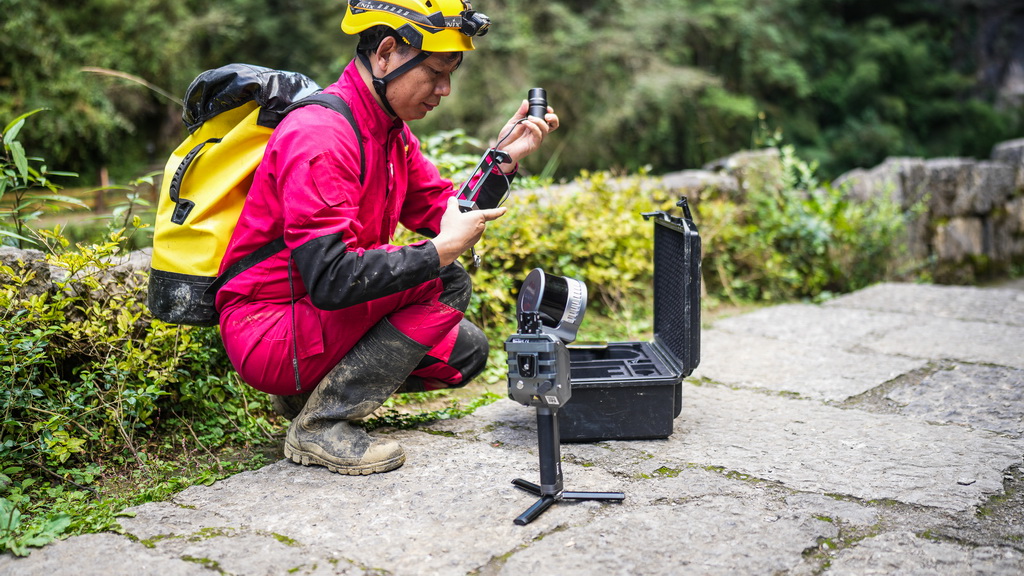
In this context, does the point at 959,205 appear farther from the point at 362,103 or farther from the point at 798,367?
the point at 362,103

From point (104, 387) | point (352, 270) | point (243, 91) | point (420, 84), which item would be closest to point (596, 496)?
point (352, 270)

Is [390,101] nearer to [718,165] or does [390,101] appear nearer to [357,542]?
[357,542]

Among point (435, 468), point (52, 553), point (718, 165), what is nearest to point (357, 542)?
point (435, 468)

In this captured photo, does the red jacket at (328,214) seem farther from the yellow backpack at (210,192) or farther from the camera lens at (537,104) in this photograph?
the camera lens at (537,104)

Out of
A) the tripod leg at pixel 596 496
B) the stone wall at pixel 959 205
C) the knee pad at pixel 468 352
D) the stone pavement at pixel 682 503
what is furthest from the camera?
the stone wall at pixel 959 205

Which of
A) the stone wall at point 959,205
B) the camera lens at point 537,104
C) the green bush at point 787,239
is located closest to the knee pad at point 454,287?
the camera lens at point 537,104

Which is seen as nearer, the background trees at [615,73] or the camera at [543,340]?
the camera at [543,340]

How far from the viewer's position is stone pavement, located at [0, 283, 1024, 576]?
1.87 metres

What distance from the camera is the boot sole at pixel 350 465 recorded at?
238cm

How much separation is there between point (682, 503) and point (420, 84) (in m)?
1.36

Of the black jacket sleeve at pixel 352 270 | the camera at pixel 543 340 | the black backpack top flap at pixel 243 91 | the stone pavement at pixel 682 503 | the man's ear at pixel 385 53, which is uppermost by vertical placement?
the man's ear at pixel 385 53

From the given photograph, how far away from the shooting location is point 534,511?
6.75ft

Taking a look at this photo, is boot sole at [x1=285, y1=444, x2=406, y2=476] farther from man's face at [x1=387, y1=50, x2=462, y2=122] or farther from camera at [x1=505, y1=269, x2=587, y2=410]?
man's face at [x1=387, y1=50, x2=462, y2=122]

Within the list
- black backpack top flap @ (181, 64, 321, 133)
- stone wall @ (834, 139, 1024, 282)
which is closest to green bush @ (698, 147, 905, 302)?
stone wall @ (834, 139, 1024, 282)
